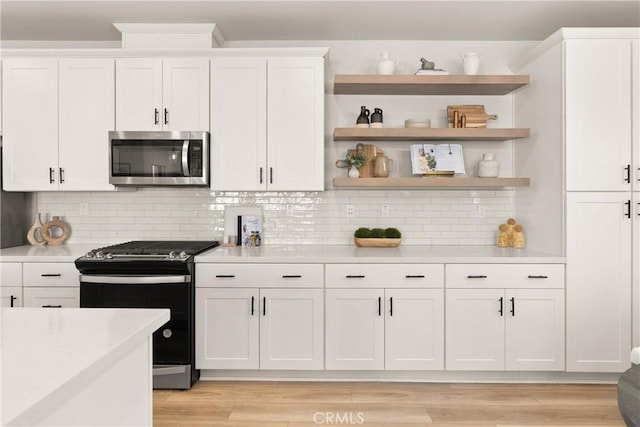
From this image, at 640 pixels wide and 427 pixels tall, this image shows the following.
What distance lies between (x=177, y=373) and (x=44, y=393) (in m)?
2.58

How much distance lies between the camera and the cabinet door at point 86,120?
375 cm

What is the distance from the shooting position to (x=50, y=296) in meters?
3.48

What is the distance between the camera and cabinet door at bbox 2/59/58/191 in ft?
12.4

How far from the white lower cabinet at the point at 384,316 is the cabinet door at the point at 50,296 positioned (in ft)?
5.55

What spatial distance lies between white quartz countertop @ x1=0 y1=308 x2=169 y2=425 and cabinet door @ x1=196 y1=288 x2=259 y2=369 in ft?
6.22

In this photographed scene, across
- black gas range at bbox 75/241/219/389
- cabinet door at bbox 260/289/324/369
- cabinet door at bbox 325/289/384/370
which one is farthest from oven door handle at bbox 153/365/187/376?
cabinet door at bbox 325/289/384/370

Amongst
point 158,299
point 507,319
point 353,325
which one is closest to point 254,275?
point 158,299

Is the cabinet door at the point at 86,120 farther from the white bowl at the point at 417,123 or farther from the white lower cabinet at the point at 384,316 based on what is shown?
the white bowl at the point at 417,123

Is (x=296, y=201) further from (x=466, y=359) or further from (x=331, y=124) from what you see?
(x=466, y=359)

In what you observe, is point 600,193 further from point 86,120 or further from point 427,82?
point 86,120

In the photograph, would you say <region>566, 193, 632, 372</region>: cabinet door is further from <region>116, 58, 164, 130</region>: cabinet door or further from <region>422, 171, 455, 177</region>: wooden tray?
<region>116, 58, 164, 130</region>: cabinet door

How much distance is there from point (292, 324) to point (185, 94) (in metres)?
1.78

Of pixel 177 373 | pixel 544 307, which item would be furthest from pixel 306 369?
pixel 544 307

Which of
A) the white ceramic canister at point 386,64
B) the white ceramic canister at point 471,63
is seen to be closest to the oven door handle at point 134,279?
the white ceramic canister at point 386,64
